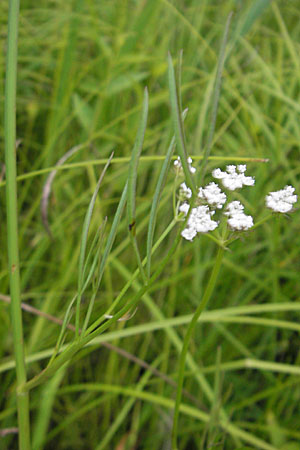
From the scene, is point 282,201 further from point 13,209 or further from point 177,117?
point 13,209

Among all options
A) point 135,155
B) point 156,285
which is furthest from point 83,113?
point 135,155

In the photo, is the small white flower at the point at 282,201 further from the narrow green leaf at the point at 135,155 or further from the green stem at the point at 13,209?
the green stem at the point at 13,209

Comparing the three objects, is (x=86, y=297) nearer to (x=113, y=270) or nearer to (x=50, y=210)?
(x=113, y=270)

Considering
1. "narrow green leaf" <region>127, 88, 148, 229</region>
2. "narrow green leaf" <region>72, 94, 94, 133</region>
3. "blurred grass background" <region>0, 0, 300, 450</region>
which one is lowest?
"blurred grass background" <region>0, 0, 300, 450</region>

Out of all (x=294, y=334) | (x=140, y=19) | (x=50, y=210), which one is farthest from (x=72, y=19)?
(x=294, y=334)

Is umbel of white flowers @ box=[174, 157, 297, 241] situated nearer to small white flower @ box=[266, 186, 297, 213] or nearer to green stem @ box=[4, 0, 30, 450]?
small white flower @ box=[266, 186, 297, 213]

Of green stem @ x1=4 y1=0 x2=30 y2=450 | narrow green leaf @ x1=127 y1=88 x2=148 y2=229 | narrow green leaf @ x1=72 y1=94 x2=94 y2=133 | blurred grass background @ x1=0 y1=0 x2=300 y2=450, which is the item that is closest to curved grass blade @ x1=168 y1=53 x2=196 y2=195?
narrow green leaf @ x1=127 y1=88 x2=148 y2=229
